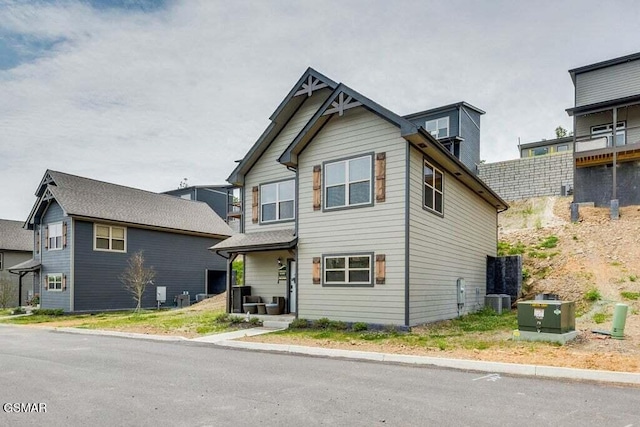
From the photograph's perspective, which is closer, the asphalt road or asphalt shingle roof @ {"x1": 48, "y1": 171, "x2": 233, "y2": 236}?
the asphalt road

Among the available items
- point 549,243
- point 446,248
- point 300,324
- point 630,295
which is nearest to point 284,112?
point 446,248

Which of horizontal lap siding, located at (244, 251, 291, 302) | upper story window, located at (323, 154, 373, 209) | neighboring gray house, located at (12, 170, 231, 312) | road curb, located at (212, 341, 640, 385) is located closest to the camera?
road curb, located at (212, 341, 640, 385)

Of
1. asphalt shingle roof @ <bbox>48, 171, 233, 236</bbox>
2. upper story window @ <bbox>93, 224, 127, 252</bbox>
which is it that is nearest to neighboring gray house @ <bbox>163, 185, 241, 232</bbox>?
asphalt shingle roof @ <bbox>48, 171, 233, 236</bbox>

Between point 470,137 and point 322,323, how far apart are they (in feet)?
82.5

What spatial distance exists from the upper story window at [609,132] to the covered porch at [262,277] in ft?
67.2

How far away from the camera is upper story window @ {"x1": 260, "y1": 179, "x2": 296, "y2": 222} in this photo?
1777 centimetres

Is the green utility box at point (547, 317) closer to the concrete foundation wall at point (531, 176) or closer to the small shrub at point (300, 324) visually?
the small shrub at point (300, 324)

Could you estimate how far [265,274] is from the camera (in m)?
18.5

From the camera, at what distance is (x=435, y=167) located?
620 inches

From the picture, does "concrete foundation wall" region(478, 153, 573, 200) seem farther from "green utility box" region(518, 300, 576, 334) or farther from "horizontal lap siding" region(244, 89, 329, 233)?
"green utility box" region(518, 300, 576, 334)

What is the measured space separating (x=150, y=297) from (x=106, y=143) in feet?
30.9

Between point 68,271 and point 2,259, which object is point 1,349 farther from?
point 2,259

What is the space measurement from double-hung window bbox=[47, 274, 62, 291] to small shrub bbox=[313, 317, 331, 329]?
670 inches

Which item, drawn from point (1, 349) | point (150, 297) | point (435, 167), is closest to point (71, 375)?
point (1, 349)
